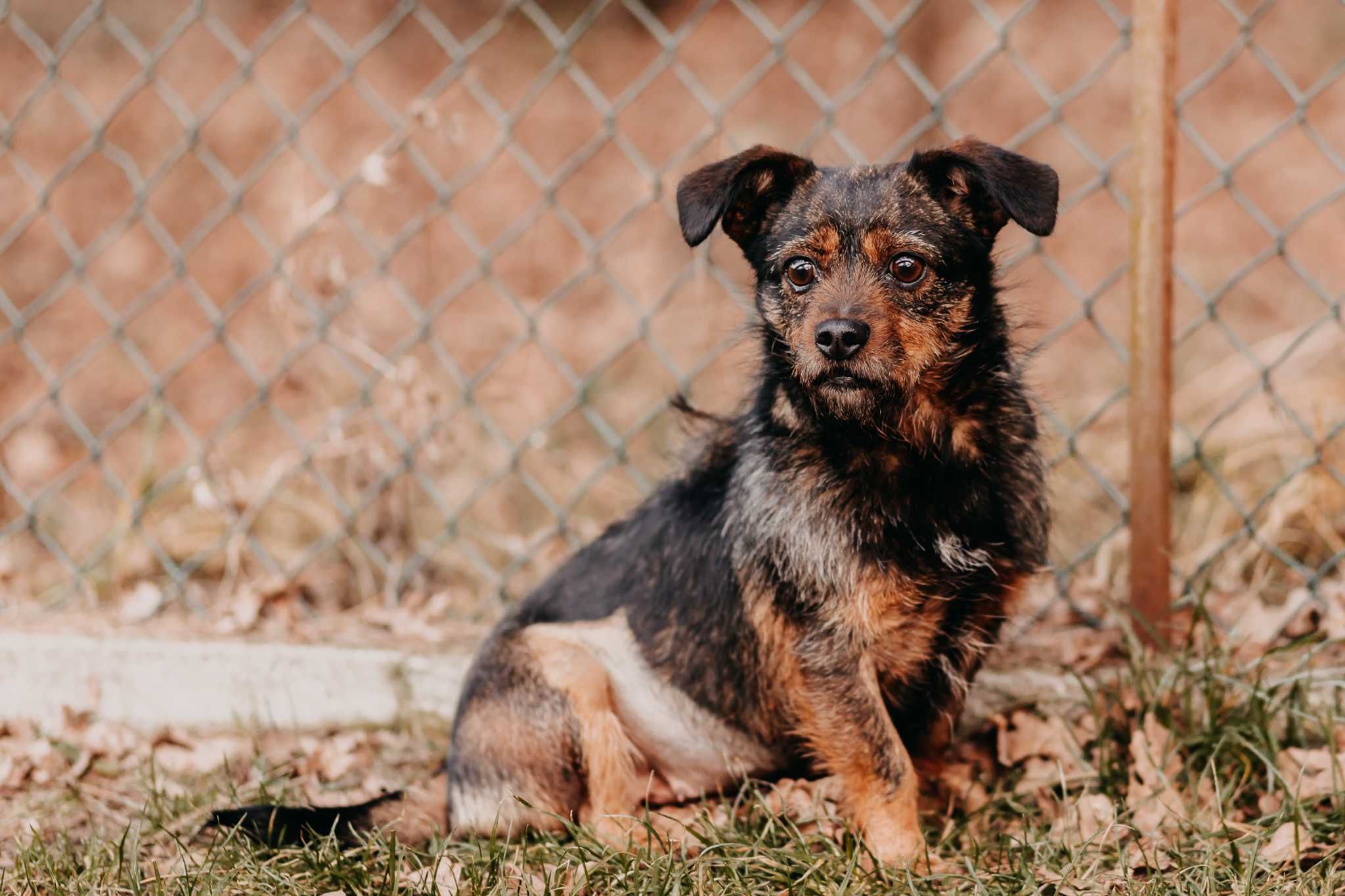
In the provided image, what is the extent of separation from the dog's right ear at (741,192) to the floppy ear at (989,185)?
30 centimetres

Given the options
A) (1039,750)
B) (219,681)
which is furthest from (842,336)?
(219,681)

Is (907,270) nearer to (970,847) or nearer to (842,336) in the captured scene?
(842,336)

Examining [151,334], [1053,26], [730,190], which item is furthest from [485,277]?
[1053,26]

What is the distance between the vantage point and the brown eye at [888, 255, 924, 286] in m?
2.63

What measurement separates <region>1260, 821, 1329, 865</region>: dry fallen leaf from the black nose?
136 cm

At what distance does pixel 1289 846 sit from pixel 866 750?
920mm

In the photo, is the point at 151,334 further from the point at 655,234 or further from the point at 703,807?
the point at 703,807

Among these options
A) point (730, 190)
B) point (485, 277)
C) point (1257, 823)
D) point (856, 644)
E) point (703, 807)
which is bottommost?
point (703, 807)

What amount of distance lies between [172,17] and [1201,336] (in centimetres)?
713

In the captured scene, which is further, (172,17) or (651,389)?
(172,17)

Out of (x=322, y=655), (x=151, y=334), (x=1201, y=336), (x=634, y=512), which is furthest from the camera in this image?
(x=151, y=334)

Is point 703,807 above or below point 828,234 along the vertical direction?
below

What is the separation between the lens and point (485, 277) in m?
4.02

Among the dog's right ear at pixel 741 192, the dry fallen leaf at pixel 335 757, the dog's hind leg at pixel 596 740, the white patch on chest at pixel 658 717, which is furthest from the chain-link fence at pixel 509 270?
the dry fallen leaf at pixel 335 757
